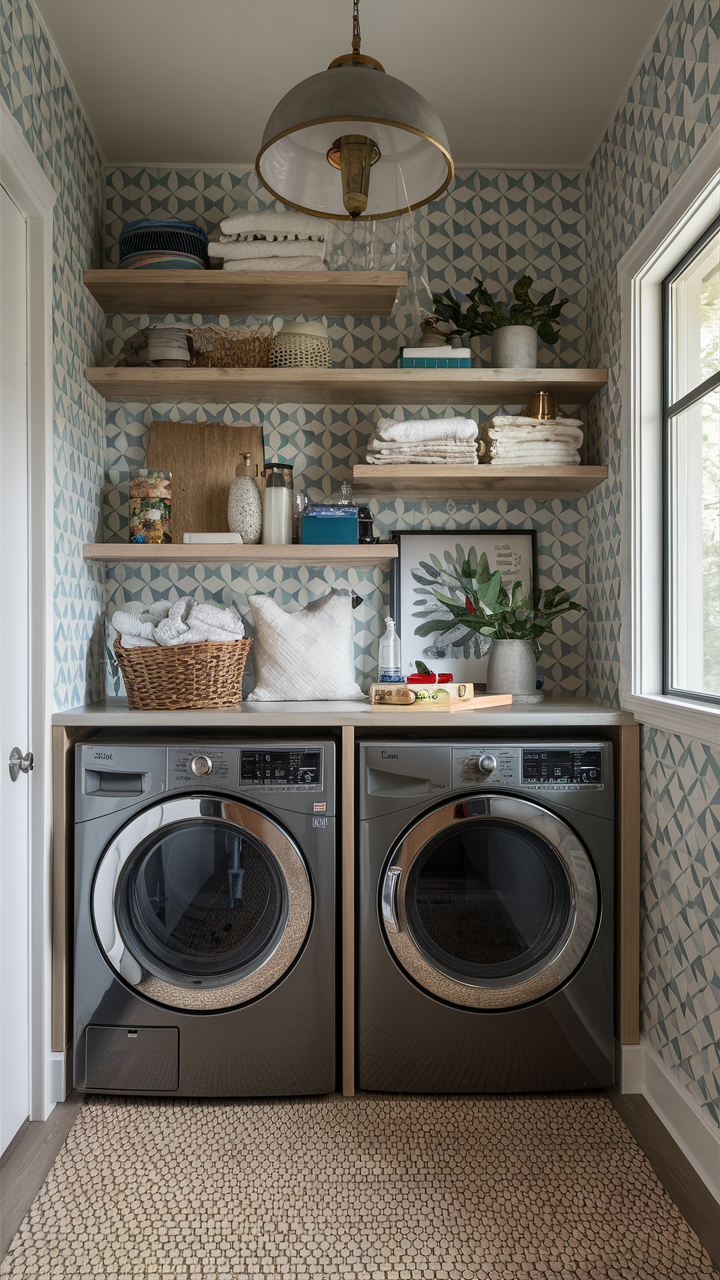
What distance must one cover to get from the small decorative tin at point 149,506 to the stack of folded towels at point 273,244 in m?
0.67

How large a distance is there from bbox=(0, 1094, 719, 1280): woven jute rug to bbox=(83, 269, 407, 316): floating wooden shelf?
2272mm

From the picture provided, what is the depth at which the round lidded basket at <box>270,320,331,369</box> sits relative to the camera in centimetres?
237

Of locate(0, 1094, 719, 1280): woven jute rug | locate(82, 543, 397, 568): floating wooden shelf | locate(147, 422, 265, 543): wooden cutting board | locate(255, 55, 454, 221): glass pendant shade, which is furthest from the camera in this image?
locate(147, 422, 265, 543): wooden cutting board

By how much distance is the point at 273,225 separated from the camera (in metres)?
2.33

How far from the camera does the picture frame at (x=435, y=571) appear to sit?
259 centimetres

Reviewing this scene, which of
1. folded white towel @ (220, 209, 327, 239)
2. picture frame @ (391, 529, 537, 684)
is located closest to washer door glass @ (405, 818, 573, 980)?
picture frame @ (391, 529, 537, 684)

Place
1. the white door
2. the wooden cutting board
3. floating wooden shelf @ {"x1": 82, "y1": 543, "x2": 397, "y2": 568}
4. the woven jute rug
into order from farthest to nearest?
1. the wooden cutting board
2. floating wooden shelf @ {"x1": 82, "y1": 543, "x2": 397, "y2": 568}
3. the white door
4. the woven jute rug

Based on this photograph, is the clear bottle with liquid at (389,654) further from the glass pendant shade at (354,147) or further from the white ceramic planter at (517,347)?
the glass pendant shade at (354,147)

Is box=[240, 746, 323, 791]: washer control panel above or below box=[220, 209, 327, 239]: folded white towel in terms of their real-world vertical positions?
below

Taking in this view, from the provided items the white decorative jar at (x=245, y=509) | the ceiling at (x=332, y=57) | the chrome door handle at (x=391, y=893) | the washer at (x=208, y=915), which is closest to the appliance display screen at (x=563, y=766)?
the chrome door handle at (x=391, y=893)

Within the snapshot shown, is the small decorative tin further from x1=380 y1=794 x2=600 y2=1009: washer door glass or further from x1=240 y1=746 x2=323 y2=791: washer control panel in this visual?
x1=380 y1=794 x2=600 y2=1009: washer door glass

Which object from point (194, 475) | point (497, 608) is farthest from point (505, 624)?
point (194, 475)

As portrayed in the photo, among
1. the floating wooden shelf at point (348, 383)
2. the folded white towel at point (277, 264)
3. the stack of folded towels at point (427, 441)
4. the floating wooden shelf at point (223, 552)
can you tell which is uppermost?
the folded white towel at point (277, 264)

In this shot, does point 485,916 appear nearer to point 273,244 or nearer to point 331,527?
point 331,527
